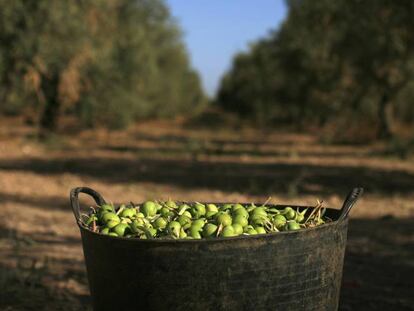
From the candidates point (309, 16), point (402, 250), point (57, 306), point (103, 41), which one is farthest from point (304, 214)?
point (309, 16)

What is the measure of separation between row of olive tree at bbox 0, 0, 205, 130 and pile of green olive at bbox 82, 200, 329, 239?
16549 millimetres

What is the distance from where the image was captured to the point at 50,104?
25.2 m

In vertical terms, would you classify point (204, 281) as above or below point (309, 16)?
below

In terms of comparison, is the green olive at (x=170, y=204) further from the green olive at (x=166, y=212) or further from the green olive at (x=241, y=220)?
the green olive at (x=241, y=220)

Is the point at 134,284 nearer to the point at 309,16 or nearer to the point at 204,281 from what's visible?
the point at 204,281

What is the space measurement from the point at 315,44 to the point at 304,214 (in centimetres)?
2538

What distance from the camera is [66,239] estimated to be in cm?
758

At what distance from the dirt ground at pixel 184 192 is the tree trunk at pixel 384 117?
161 cm

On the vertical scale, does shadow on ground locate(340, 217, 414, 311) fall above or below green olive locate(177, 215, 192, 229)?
below

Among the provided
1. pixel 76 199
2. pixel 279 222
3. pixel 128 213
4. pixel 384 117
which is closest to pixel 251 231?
pixel 279 222

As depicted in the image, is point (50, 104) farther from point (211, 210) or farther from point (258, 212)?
point (258, 212)

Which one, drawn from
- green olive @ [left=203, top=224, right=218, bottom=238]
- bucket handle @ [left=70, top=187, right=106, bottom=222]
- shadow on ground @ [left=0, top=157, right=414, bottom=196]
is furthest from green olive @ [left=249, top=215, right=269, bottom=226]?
shadow on ground @ [left=0, top=157, right=414, bottom=196]

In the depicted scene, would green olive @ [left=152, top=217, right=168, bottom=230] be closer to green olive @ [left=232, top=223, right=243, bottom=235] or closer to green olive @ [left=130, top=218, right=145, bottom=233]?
green olive @ [left=130, top=218, right=145, bottom=233]

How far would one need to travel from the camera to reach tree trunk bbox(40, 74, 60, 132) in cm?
2319
